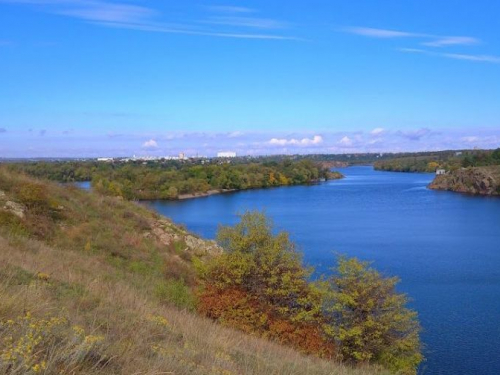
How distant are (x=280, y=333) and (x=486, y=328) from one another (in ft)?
25.8

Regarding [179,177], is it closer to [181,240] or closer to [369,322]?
[181,240]

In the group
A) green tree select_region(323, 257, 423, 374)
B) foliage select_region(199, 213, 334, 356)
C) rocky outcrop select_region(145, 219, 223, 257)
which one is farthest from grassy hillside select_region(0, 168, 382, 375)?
green tree select_region(323, 257, 423, 374)

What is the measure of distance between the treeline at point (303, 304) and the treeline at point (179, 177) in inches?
1406

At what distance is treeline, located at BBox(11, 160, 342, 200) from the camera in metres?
55.8

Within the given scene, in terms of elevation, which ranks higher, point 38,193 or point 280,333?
point 38,193

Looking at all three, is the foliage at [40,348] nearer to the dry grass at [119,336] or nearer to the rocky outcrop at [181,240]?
the dry grass at [119,336]

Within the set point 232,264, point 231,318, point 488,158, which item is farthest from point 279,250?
point 488,158

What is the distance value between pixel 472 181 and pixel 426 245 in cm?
5267

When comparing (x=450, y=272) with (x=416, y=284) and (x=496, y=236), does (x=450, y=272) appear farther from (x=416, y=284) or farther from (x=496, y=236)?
(x=496, y=236)

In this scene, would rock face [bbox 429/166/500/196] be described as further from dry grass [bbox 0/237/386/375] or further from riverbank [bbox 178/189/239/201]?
dry grass [bbox 0/237/386/375]

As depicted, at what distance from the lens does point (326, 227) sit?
121ft

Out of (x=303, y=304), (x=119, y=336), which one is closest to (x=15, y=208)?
(x=303, y=304)

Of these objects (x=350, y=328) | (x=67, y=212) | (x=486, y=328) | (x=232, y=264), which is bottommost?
(x=486, y=328)

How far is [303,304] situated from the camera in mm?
12703
